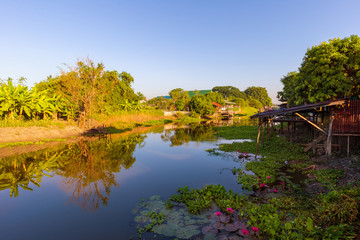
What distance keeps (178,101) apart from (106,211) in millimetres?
55185

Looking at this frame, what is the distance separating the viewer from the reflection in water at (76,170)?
29.3 feet

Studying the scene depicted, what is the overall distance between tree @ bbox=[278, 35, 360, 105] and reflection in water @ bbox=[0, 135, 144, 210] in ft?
51.7

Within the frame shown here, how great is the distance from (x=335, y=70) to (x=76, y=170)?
766 inches

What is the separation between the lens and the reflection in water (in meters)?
8.94

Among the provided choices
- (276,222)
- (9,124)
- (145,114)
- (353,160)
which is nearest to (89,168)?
(276,222)

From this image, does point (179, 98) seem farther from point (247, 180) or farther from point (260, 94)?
point (260, 94)

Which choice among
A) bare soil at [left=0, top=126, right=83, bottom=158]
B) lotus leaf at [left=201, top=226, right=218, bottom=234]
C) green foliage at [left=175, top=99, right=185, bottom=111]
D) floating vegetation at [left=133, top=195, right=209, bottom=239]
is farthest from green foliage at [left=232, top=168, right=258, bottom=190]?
green foliage at [left=175, top=99, right=185, bottom=111]

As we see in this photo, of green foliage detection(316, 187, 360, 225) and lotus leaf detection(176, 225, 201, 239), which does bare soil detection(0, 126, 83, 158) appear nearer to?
lotus leaf detection(176, 225, 201, 239)

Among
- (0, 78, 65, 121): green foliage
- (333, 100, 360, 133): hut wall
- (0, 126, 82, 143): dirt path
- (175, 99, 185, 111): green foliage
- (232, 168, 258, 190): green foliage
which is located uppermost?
(175, 99, 185, 111): green foliage

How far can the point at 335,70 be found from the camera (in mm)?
13672

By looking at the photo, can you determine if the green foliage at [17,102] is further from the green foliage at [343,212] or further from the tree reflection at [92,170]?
the green foliage at [343,212]

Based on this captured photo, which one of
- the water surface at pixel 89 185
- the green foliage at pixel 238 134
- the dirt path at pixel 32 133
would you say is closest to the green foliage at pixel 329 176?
the water surface at pixel 89 185

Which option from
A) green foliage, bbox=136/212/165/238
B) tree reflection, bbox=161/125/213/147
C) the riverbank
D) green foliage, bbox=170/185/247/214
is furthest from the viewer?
tree reflection, bbox=161/125/213/147

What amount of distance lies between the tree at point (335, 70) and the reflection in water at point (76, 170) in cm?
1577
